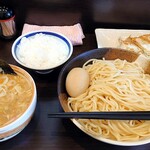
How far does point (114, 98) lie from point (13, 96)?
0.40 metres

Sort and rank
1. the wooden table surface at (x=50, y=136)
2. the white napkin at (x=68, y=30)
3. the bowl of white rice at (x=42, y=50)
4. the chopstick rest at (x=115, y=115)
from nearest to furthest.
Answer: the chopstick rest at (x=115, y=115), the wooden table surface at (x=50, y=136), the bowl of white rice at (x=42, y=50), the white napkin at (x=68, y=30)

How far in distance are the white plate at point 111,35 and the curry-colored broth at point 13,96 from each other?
1.65 ft

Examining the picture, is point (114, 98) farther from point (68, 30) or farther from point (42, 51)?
point (68, 30)

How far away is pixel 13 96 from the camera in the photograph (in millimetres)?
936

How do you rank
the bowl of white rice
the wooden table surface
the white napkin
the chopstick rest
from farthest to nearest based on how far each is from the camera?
the white napkin, the bowl of white rice, the wooden table surface, the chopstick rest

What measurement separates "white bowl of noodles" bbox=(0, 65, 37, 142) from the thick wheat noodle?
0.17 metres

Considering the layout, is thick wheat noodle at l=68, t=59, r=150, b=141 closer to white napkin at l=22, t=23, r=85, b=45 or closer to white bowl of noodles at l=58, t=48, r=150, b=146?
white bowl of noodles at l=58, t=48, r=150, b=146

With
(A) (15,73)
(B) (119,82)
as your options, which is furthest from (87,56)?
(A) (15,73)

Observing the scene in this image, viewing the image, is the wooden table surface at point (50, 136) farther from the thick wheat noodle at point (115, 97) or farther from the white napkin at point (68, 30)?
the white napkin at point (68, 30)

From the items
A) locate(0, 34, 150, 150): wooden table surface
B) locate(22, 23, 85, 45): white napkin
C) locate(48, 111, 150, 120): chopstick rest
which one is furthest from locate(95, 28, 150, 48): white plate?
locate(48, 111, 150, 120): chopstick rest

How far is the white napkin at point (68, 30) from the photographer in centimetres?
132

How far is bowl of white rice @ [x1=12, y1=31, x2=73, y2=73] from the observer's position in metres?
1.12

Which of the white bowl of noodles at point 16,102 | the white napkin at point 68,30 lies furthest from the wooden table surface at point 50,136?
the white napkin at point 68,30

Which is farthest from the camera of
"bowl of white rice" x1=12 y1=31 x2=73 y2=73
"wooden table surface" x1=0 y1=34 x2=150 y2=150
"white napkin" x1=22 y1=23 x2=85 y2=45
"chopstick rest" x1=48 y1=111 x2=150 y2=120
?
"white napkin" x1=22 y1=23 x2=85 y2=45
